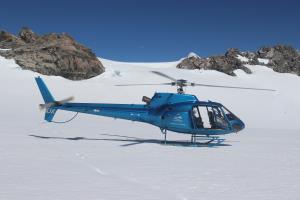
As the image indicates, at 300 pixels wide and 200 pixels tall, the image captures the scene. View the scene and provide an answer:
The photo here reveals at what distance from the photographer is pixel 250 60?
46.2m

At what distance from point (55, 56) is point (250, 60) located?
23798mm

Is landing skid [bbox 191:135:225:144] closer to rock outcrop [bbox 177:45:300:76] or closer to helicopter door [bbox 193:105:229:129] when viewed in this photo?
helicopter door [bbox 193:105:229:129]

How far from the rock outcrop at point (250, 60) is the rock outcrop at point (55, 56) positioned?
12.9 m

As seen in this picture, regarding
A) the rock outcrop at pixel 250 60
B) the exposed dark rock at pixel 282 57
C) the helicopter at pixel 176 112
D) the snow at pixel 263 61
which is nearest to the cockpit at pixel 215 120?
the helicopter at pixel 176 112

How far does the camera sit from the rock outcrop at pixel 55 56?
103ft

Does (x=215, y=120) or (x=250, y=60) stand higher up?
(x=250, y=60)

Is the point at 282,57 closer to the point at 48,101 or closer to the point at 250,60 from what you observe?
the point at 250,60

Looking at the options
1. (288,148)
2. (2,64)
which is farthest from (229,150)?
(2,64)

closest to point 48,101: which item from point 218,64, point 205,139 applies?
point 205,139

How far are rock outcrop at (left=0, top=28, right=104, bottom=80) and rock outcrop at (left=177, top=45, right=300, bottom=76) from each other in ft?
42.5

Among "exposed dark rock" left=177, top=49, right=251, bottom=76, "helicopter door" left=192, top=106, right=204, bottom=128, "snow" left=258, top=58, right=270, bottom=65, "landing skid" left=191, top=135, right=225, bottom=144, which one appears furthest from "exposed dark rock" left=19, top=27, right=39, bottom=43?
"snow" left=258, top=58, right=270, bottom=65

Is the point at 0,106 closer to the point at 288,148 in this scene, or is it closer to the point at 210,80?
the point at 288,148

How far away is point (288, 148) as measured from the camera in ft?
44.3

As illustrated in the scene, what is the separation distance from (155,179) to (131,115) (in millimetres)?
6708
